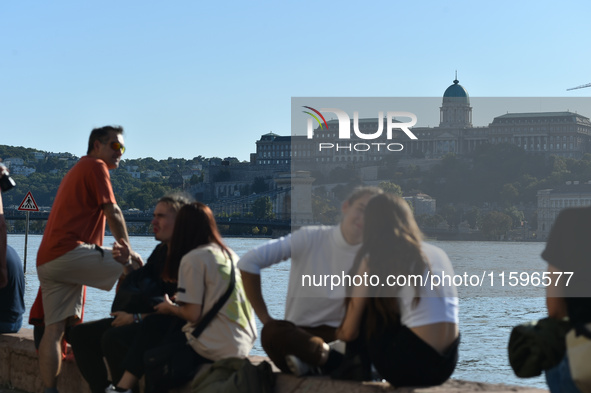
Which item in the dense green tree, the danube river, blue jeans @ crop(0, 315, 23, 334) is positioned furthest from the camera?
the dense green tree

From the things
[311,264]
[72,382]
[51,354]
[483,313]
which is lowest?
[483,313]

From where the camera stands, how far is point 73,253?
3102 mm

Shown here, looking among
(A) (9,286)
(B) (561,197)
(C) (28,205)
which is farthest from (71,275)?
(C) (28,205)

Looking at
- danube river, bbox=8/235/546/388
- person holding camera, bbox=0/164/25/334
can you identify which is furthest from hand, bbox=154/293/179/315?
danube river, bbox=8/235/546/388

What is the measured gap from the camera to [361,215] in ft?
8.37

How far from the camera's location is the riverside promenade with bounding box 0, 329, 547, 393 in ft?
7.43

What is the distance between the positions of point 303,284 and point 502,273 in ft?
63.8

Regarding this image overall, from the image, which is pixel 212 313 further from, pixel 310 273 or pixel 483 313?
pixel 483 313

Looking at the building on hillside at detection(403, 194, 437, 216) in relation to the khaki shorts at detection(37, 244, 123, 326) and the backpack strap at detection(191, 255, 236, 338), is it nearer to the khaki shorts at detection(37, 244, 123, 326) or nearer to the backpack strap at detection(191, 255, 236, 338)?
the khaki shorts at detection(37, 244, 123, 326)

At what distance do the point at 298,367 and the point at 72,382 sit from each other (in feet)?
3.57

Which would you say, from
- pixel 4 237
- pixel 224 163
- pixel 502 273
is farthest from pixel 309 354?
pixel 224 163

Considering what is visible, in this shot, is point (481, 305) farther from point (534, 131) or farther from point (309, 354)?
point (309, 354)

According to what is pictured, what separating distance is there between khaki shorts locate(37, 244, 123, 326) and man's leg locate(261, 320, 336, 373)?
0.76 metres

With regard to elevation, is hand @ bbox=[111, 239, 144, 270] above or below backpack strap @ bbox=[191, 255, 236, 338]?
above
